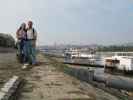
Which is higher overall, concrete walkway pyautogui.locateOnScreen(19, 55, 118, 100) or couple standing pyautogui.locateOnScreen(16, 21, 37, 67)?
couple standing pyautogui.locateOnScreen(16, 21, 37, 67)

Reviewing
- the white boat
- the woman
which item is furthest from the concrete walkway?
the white boat

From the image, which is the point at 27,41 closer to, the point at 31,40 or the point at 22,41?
the point at 31,40

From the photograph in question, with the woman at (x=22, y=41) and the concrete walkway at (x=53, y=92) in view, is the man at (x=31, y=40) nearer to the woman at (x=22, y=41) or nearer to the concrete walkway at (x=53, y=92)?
the woman at (x=22, y=41)

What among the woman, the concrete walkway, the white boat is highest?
the woman

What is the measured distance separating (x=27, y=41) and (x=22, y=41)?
44 centimetres

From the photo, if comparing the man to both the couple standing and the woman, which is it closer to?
the couple standing

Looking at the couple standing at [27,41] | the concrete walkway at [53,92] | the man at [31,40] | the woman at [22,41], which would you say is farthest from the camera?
the woman at [22,41]

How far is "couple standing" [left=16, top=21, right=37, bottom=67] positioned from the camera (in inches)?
685

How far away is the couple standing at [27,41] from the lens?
685 inches

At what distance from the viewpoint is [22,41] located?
59.5 ft

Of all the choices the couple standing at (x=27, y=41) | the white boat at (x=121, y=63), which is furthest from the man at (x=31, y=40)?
the white boat at (x=121, y=63)

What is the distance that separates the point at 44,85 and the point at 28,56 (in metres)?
→ 8.07

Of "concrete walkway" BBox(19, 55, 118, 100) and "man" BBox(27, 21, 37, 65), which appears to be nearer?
"concrete walkway" BBox(19, 55, 118, 100)

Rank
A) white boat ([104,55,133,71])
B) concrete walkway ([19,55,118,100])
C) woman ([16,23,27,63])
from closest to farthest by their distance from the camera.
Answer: concrete walkway ([19,55,118,100]) < woman ([16,23,27,63]) < white boat ([104,55,133,71])
